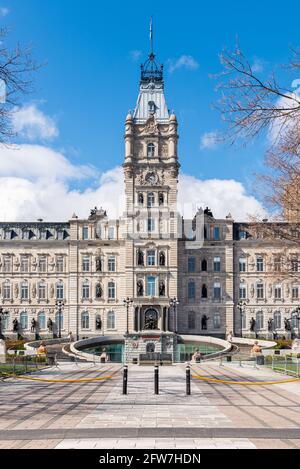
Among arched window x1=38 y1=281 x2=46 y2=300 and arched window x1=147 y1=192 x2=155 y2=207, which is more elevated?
arched window x1=147 y1=192 x2=155 y2=207

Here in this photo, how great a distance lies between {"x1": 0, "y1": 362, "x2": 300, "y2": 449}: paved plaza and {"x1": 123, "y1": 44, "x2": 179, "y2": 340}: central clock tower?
1596 inches

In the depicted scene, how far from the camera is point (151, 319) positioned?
68938 millimetres

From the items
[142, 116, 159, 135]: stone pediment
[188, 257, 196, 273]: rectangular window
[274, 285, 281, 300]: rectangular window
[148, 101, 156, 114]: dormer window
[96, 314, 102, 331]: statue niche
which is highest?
[148, 101, 156, 114]: dormer window

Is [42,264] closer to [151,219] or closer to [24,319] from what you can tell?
[24,319]

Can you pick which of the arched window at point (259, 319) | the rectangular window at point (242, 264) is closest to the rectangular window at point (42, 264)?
the rectangular window at point (242, 264)

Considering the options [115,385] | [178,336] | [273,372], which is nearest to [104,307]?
[178,336]

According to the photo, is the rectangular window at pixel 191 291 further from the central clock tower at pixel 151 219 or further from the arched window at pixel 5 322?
the arched window at pixel 5 322

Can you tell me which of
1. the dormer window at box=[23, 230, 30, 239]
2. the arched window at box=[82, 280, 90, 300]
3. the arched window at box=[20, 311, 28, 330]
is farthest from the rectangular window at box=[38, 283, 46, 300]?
the dormer window at box=[23, 230, 30, 239]

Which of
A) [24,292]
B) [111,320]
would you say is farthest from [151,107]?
[24,292]

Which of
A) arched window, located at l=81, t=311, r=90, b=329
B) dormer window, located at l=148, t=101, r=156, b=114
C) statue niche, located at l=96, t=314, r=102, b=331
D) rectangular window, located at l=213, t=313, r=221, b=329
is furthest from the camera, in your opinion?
dormer window, located at l=148, t=101, r=156, b=114

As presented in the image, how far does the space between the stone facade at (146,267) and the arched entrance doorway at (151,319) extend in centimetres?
186

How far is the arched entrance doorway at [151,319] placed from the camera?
6869 centimetres

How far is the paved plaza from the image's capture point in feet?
43.0

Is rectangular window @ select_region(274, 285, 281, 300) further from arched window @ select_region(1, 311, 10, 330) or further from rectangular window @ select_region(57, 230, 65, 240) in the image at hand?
arched window @ select_region(1, 311, 10, 330)
